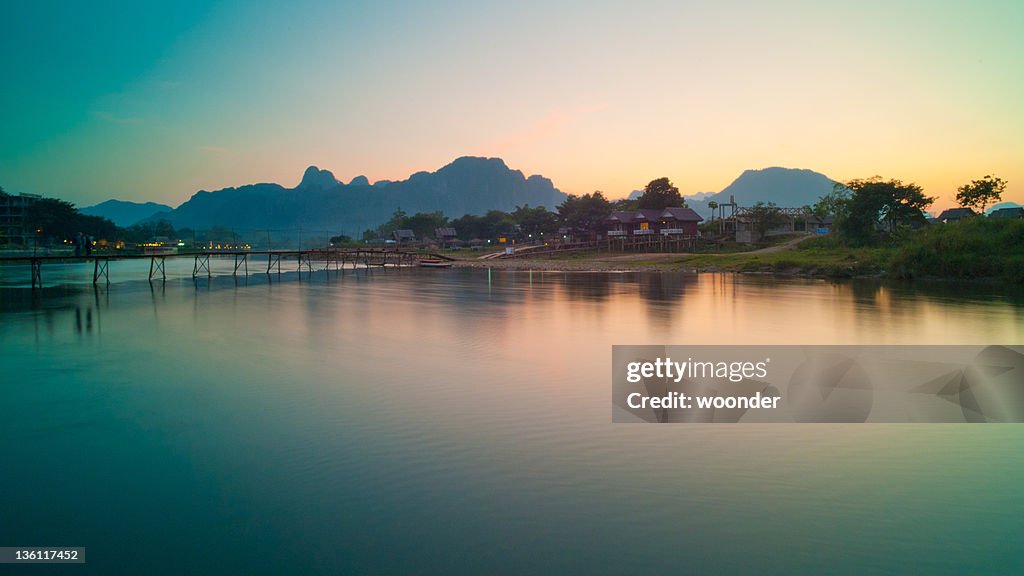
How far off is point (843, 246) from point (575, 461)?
Result: 186 feet

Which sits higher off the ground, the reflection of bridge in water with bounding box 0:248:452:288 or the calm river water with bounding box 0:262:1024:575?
the reflection of bridge in water with bounding box 0:248:452:288

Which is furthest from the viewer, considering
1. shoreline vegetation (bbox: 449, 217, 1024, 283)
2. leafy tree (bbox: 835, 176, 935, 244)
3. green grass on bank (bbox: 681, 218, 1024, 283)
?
leafy tree (bbox: 835, 176, 935, 244)

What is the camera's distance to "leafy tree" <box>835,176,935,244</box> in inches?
2201

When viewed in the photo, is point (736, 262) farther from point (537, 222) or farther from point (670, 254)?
point (537, 222)

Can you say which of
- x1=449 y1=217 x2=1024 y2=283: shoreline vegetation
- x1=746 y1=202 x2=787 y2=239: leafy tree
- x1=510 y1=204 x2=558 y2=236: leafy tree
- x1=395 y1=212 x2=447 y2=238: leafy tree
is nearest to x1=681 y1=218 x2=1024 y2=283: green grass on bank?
x1=449 y1=217 x2=1024 y2=283: shoreline vegetation

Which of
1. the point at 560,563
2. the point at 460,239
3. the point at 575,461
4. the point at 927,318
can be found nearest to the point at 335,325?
the point at 575,461

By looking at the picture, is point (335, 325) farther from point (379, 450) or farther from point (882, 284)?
point (882, 284)

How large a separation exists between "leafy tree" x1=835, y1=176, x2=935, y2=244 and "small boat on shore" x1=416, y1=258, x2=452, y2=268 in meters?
47.9

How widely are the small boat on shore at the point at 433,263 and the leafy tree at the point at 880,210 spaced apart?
157ft

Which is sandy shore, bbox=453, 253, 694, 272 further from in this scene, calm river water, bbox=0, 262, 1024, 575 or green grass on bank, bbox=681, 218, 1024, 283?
calm river water, bbox=0, 262, 1024, 575

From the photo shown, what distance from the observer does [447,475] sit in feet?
26.7

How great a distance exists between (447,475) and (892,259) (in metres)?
A: 45.9

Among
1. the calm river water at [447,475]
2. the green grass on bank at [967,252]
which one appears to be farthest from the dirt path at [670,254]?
the calm river water at [447,475]

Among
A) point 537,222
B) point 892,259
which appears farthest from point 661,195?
point 892,259
